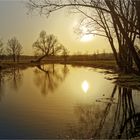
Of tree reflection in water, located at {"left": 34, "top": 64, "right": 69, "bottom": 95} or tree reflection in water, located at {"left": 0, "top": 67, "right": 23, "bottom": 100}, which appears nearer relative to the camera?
tree reflection in water, located at {"left": 34, "top": 64, "right": 69, "bottom": 95}

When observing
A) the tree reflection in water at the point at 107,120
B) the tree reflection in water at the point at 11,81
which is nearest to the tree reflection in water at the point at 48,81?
the tree reflection in water at the point at 11,81

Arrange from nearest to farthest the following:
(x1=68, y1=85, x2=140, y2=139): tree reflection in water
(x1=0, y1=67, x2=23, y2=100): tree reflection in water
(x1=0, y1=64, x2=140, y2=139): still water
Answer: (x1=68, y1=85, x2=140, y2=139): tree reflection in water → (x1=0, y1=64, x2=140, y2=139): still water → (x1=0, y1=67, x2=23, y2=100): tree reflection in water

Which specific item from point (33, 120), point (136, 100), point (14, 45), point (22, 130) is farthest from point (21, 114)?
point (14, 45)

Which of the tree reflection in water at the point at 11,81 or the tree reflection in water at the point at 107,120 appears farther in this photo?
the tree reflection in water at the point at 11,81

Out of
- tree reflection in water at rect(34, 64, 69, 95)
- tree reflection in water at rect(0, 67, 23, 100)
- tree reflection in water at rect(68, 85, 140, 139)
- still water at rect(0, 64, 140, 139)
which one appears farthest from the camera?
tree reflection in water at rect(0, 67, 23, 100)

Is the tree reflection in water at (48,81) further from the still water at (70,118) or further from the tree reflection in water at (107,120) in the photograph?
the tree reflection in water at (107,120)

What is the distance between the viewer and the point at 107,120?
39.5 feet

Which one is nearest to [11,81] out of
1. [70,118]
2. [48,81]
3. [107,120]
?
[48,81]

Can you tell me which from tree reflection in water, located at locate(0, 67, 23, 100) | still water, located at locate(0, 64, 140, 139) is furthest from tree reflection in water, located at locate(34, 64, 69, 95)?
still water, located at locate(0, 64, 140, 139)

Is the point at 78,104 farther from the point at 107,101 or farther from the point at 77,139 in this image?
the point at 77,139

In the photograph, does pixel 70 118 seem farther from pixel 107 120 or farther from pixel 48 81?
pixel 48 81

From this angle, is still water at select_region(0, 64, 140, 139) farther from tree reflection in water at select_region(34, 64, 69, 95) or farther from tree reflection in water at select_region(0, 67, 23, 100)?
tree reflection in water at select_region(34, 64, 69, 95)

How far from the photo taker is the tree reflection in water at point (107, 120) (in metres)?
9.91

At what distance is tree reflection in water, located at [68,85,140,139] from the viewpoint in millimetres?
9906
